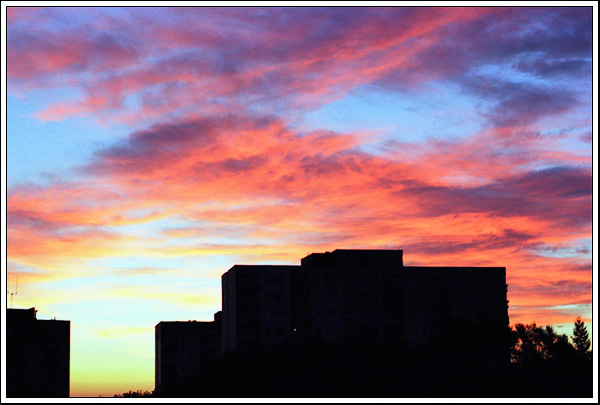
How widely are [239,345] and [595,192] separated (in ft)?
400

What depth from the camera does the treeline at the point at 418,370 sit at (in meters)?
84.8

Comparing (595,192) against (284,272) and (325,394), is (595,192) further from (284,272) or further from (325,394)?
(284,272)

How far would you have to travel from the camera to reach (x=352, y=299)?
159125 millimetres

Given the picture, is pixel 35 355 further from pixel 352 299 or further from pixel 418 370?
pixel 418 370

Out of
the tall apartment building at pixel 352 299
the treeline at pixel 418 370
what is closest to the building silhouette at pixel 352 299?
the tall apartment building at pixel 352 299

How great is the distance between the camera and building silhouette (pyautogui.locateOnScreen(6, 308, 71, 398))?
156 m

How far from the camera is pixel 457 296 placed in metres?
162

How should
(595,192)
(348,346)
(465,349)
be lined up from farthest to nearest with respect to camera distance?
(465,349) → (348,346) → (595,192)

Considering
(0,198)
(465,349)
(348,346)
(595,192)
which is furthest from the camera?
(465,349)

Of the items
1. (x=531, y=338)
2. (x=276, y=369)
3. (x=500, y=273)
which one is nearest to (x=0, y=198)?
(x=276, y=369)

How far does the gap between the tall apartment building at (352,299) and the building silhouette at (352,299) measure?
180 mm

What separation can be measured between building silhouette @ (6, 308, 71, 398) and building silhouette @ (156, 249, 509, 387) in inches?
1264

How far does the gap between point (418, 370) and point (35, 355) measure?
287ft

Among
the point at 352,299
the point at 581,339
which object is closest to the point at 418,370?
the point at 581,339
